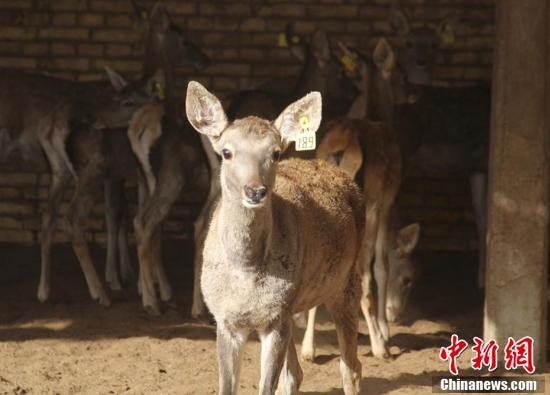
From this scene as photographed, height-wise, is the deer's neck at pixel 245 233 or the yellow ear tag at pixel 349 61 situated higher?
the yellow ear tag at pixel 349 61

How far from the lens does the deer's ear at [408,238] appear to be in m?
8.64

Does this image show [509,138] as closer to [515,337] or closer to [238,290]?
[515,337]

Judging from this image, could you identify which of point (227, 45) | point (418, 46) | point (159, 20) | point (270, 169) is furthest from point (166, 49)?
point (270, 169)

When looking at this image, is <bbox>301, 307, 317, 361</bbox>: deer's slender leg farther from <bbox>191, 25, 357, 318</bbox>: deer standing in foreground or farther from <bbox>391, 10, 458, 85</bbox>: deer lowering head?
Answer: <bbox>391, 10, 458, 85</bbox>: deer lowering head

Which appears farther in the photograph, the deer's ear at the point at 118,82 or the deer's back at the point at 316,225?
the deer's ear at the point at 118,82

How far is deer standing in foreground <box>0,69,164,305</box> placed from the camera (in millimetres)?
9211

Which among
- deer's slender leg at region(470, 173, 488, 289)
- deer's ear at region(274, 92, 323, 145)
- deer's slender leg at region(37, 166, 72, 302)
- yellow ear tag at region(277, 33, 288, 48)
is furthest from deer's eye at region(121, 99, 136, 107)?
deer's ear at region(274, 92, 323, 145)

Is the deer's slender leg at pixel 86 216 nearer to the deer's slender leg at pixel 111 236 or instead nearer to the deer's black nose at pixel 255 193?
the deer's slender leg at pixel 111 236

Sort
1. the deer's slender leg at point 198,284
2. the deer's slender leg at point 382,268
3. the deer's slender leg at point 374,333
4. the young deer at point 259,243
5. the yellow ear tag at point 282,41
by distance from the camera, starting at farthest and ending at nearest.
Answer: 1. the yellow ear tag at point 282,41
2. the deer's slender leg at point 198,284
3. the deer's slender leg at point 382,268
4. the deer's slender leg at point 374,333
5. the young deer at point 259,243

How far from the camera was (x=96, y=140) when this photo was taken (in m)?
9.23

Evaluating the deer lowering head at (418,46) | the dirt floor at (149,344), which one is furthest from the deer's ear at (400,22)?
the dirt floor at (149,344)

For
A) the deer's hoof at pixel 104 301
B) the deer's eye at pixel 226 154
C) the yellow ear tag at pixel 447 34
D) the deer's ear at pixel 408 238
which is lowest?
the deer's hoof at pixel 104 301

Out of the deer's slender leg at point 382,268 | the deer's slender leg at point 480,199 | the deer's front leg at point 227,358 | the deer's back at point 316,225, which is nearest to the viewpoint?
the deer's front leg at point 227,358

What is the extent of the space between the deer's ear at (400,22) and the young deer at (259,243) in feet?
17.8
